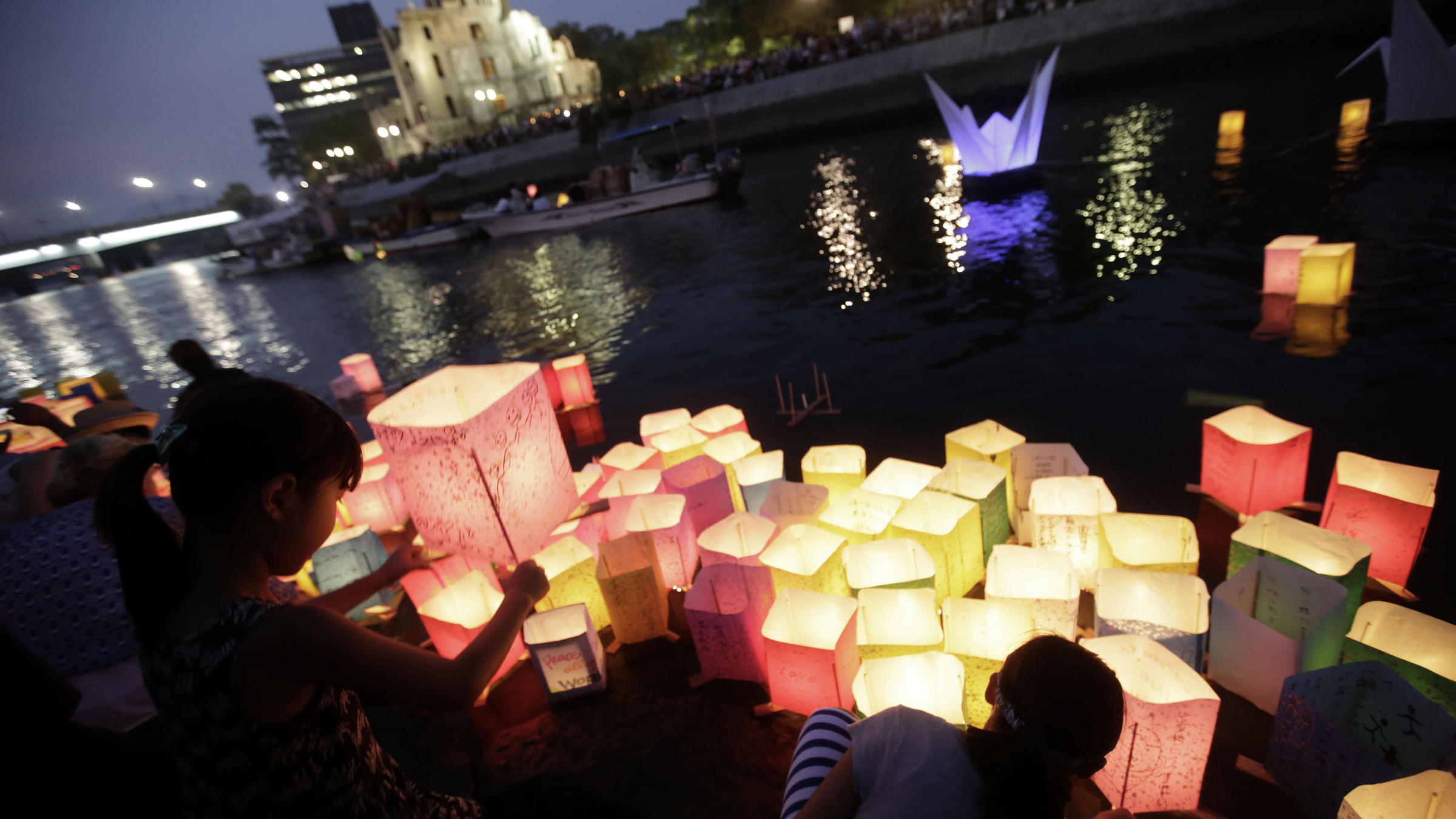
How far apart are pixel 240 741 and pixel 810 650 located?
139 centimetres

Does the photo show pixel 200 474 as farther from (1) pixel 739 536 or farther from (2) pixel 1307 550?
(2) pixel 1307 550

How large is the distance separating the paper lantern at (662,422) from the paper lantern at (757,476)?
27.5 inches

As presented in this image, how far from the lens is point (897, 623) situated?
2.07m

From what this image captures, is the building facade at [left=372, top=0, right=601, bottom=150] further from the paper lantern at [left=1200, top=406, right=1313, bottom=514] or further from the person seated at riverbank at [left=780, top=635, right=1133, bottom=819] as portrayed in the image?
the person seated at riverbank at [left=780, top=635, right=1133, bottom=819]

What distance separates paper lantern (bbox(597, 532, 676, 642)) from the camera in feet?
8.07

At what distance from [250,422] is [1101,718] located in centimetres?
137

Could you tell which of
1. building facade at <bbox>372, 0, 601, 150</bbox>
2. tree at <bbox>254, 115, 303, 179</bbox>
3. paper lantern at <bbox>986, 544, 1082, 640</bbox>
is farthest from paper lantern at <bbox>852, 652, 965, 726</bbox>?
tree at <bbox>254, 115, 303, 179</bbox>

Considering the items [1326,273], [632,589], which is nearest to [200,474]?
[632,589]

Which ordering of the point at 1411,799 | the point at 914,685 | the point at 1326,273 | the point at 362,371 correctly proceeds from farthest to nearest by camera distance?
1. the point at 362,371
2. the point at 1326,273
3. the point at 914,685
4. the point at 1411,799

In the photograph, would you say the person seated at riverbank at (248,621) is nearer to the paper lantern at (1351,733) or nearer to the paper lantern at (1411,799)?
the paper lantern at (1411,799)

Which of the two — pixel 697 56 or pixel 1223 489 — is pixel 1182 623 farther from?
pixel 697 56

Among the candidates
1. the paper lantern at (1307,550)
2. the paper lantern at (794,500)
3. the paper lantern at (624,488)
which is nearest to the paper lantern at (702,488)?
the paper lantern at (624,488)

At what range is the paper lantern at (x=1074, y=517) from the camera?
7.68ft

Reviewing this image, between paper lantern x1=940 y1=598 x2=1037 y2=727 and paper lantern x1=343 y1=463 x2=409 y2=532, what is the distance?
280 centimetres
